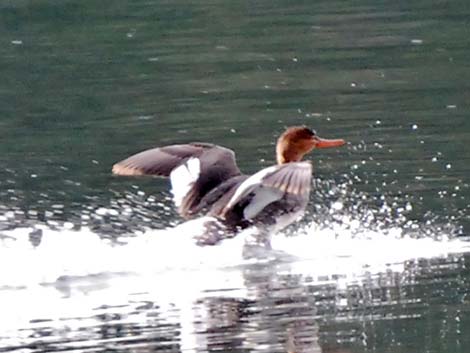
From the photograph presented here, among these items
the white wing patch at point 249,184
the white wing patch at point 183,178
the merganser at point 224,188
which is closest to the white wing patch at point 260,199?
the merganser at point 224,188

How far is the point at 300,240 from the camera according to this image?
11320 mm

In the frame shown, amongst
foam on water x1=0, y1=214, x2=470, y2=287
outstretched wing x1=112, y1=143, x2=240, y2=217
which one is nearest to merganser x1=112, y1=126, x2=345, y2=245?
outstretched wing x1=112, y1=143, x2=240, y2=217

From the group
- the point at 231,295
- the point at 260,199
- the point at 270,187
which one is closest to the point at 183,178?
the point at 260,199

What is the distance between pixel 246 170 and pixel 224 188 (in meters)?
2.38

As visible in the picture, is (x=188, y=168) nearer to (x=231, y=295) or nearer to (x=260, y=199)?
(x=260, y=199)

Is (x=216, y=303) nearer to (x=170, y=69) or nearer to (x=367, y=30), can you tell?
(x=170, y=69)

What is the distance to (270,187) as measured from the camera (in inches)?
421

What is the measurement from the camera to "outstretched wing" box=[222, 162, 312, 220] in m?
10.1

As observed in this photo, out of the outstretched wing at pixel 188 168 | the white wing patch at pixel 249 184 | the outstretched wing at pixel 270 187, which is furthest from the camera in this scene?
the outstretched wing at pixel 188 168

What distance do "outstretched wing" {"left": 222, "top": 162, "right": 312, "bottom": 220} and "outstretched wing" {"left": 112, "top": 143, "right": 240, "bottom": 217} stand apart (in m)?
0.44

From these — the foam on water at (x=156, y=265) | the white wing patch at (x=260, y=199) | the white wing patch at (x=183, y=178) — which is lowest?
the foam on water at (x=156, y=265)

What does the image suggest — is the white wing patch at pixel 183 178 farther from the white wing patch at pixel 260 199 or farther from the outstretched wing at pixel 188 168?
the white wing patch at pixel 260 199

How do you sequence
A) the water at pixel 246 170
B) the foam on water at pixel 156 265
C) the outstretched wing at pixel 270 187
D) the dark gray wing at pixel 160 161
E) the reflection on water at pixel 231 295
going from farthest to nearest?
the dark gray wing at pixel 160 161
the outstretched wing at pixel 270 187
the foam on water at pixel 156 265
the water at pixel 246 170
the reflection on water at pixel 231 295

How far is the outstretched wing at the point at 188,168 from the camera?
36.9 feet
